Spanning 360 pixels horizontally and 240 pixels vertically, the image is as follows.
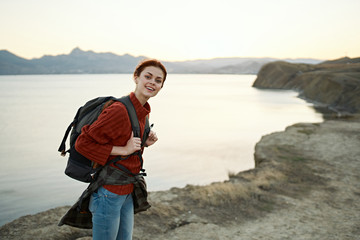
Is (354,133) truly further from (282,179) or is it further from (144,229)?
(144,229)

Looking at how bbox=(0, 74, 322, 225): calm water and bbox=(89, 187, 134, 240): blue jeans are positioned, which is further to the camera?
bbox=(0, 74, 322, 225): calm water

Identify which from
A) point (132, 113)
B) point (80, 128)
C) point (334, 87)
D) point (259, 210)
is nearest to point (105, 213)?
point (80, 128)

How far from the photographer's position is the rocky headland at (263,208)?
5574mm

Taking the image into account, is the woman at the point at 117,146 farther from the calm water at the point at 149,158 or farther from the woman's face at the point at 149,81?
the calm water at the point at 149,158

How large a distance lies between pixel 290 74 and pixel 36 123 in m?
77.0

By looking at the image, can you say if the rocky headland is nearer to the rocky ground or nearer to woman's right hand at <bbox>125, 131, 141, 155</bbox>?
the rocky ground

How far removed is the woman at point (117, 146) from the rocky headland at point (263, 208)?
Result: 278cm

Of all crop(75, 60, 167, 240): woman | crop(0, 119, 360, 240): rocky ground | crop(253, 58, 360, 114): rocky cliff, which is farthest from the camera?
crop(253, 58, 360, 114): rocky cliff

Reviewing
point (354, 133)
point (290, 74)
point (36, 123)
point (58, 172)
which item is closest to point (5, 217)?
point (58, 172)

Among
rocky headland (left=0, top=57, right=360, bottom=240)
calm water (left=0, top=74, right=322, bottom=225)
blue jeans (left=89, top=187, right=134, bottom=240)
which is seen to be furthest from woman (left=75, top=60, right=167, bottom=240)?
calm water (left=0, top=74, right=322, bottom=225)

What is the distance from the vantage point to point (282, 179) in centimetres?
912

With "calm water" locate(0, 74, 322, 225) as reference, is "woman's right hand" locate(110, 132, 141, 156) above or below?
above

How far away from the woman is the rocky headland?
278 centimetres

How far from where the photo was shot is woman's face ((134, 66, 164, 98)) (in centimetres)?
257
